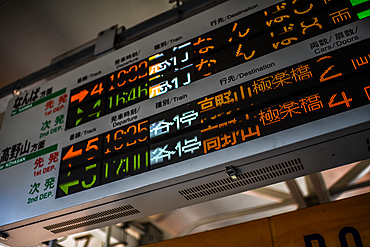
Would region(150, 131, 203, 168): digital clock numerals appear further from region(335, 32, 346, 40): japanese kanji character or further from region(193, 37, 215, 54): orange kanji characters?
region(335, 32, 346, 40): japanese kanji character

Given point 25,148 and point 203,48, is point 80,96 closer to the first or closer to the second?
point 25,148

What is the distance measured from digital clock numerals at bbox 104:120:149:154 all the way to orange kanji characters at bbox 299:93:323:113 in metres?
0.97

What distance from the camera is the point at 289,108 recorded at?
1812 millimetres

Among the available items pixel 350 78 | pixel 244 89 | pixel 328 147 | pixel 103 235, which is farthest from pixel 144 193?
pixel 103 235

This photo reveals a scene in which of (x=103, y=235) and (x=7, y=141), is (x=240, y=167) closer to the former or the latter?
(x=7, y=141)

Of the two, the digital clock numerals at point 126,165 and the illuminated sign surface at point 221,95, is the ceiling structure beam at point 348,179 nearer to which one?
the illuminated sign surface at point 221,95

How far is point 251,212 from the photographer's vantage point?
235 inches

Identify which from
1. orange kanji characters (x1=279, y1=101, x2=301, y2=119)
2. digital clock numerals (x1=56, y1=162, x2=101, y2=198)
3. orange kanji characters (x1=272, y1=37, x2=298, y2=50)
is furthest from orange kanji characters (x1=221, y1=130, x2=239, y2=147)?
digital clock numerals (x1=56, y1=162, x2=101, y2=198)

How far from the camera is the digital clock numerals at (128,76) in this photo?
8.44ft

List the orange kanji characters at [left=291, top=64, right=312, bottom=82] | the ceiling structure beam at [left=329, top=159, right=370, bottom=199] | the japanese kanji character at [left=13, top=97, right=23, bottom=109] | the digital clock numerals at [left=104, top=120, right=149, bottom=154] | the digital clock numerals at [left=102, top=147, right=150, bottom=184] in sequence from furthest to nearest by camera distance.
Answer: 1. the ceiling structure beam at [left=329, top=159, right=370, bottom=199]
2. the japanese kanji character at [left=13, top=97, right=23, bottom=109]
3. the digital clock numerals at [left=104, top=120, right=149, bottom=154]
4. the digital clock numerals at [left=102, top=147, right=150, bottom=184]
5. the orange kanji characters at [left=291, top=64, right=312, bottom=82]

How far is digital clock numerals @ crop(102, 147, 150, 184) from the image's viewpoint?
2.10 m

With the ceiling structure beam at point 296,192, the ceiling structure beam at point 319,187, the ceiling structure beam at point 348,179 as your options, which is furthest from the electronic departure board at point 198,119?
the ceiling structure beam at point 348,179

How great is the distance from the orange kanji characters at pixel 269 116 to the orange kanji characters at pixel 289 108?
3 cm

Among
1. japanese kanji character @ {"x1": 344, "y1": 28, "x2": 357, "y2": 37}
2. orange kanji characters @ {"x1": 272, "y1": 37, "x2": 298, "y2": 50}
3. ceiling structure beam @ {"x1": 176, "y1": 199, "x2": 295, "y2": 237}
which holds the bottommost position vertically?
japanese kanji character @ {"x1": 344, "y1": 28, "x2": 357, "y2": 37}
